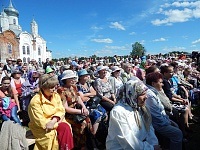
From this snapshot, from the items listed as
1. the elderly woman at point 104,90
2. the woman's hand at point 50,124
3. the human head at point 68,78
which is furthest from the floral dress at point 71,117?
the elderly woman at point 104,90

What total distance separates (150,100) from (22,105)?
3485mm

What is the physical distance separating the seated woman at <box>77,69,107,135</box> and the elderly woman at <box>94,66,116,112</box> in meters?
Result: 0.20

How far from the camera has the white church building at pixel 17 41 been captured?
164ft

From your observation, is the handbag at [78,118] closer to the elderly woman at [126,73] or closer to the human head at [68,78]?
the human head at [68,78]

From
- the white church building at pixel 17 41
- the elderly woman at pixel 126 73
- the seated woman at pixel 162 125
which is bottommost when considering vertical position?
the seated woman at pixel 162 125

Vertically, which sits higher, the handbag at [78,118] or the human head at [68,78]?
the human head at [68,78]

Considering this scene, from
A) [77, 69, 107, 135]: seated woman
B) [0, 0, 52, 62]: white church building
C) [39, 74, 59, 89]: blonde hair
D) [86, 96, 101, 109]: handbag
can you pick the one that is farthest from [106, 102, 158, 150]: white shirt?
[0, 0, 52, 62]: white church building

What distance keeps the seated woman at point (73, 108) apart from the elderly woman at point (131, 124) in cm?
136

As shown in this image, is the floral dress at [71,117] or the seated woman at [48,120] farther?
the floral dress at [71,117]

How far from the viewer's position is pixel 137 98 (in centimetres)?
265

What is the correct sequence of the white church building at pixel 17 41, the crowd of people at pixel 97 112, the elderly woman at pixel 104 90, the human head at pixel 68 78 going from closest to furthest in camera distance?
the crowd of people at pixel 97 112 → the human head at pixel 68 78 → the elderly woman at pixel 104 90 → the white church building at pixel 17 41

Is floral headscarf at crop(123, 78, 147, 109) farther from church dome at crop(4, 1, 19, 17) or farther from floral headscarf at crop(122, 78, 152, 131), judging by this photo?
church dome at crop(4, 1, 19, 17)

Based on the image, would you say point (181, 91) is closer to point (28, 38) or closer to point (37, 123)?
point (37, 123)

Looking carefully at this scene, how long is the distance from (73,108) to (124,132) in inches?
67.2
